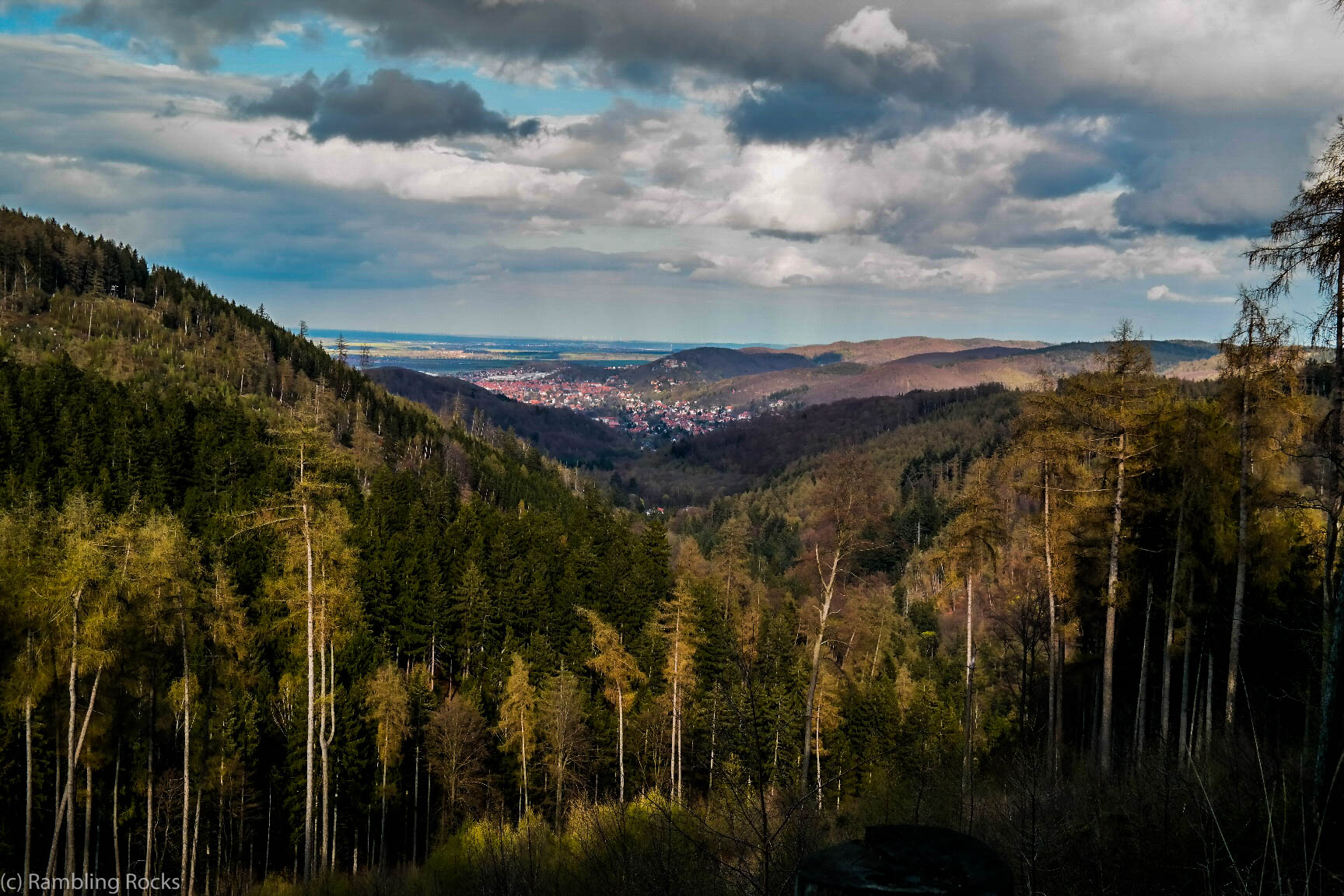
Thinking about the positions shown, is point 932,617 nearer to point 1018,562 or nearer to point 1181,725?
point 1018,562

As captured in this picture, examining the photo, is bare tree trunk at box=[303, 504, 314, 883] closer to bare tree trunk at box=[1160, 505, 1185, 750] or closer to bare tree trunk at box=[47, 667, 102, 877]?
bare tree trunk at box=[47, 667, 102, 877]

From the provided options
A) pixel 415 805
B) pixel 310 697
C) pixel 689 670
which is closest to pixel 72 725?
pixel 310 697

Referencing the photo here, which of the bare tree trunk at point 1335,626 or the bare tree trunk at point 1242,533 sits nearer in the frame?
the bare tree trunk at point 1335,626

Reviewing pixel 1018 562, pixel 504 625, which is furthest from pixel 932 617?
pixel 504 625

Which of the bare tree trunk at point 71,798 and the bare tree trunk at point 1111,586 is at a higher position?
the bare tree trunk at point 1111,586

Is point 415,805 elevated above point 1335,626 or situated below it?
below

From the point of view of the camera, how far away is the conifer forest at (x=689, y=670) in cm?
812

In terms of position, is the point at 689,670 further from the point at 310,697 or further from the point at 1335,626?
the point at 1335,626

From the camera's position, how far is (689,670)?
3080cm

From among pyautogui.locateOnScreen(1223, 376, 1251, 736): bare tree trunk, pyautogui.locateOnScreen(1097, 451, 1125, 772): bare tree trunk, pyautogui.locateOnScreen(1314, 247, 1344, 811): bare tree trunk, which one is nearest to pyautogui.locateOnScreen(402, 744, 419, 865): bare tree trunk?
pyautogui.locateOnScreen(1097, 451, 1125, 772): bare tree trunk

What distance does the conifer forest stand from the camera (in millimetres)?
8117

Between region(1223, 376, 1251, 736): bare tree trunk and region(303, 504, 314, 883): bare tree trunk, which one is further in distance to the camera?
region(303, 504, 314, 883): bare tree trunk

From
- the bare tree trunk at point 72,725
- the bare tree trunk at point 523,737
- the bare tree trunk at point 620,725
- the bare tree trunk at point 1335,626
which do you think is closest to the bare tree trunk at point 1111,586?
the bare tree trunk at point 1335,626

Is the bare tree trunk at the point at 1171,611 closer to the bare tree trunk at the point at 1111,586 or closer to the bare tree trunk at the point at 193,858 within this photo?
the bare tree trunk at the point at 1111,586
